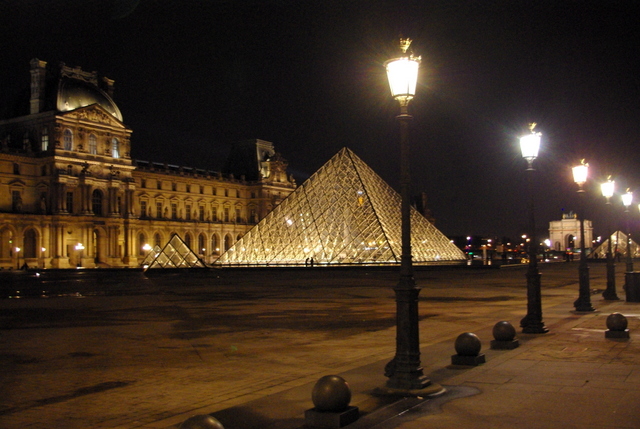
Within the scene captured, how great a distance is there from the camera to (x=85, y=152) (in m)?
65.1

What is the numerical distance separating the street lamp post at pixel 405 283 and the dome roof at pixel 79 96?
62.1 metres

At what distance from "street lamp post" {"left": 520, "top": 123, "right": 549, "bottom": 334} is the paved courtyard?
30 centimetres

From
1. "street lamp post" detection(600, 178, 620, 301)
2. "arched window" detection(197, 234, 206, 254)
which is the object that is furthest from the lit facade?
"street lamp post" detection(600, 178, 620, 301)

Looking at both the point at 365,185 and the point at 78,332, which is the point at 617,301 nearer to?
the point at 78,332

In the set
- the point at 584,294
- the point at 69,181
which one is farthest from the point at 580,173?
the point at 69,181

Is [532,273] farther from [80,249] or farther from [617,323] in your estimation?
[80,249]

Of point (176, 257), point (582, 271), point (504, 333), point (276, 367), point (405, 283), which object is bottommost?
point (276, 367)

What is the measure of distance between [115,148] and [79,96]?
236 inches

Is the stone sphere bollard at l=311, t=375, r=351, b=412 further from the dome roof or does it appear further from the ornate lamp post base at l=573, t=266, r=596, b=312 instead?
the dome roof

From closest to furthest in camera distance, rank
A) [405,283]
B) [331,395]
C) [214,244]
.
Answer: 1. [331,395]
2. [405,283]
3. [214,244]

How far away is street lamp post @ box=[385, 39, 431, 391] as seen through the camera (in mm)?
6609

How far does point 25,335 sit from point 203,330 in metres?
2.88

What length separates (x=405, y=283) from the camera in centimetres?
678

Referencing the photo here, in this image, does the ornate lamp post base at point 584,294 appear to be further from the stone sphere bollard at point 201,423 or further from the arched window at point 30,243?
the arched window at point 30,243
